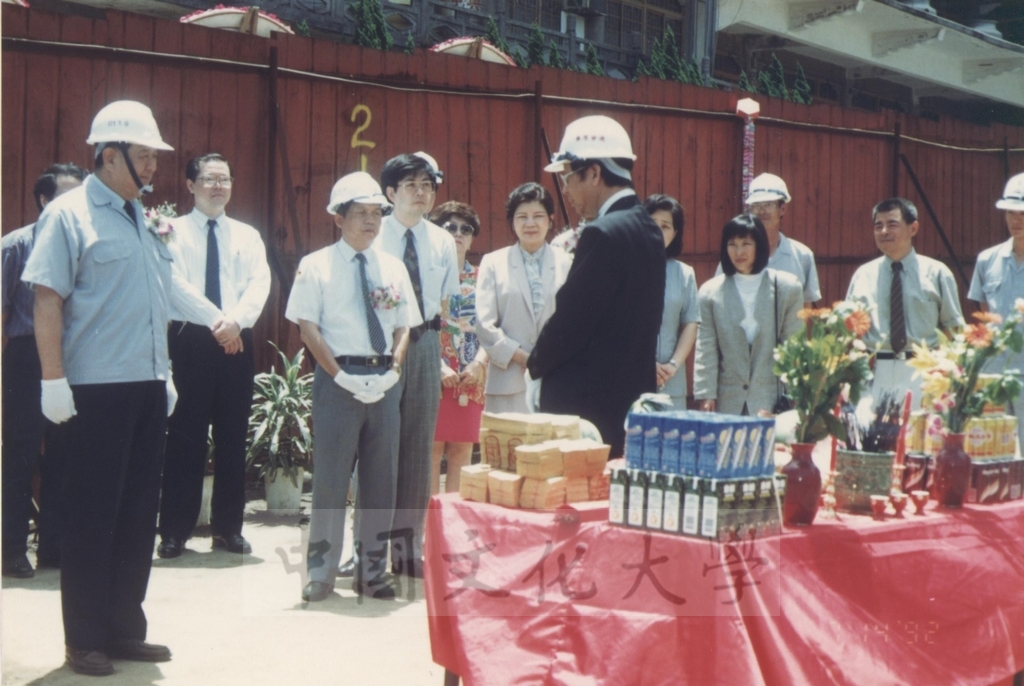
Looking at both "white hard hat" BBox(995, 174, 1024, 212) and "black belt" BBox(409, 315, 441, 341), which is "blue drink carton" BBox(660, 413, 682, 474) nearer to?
"black belt" BBox(409, 315, 441, 341)

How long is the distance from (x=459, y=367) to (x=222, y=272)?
140 cm

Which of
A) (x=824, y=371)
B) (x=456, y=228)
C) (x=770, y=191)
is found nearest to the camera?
(x=824, y=371)

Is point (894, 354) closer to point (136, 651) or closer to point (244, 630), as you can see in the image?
point (244, 630)

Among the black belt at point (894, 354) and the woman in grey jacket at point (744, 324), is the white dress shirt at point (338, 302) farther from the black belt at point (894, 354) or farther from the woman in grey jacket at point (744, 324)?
the black belt at point (894, 354)

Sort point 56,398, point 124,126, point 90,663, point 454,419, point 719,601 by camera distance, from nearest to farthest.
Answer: point 719,601 < point 56,398 < point 90,663 < point 124,126 < point 454,419

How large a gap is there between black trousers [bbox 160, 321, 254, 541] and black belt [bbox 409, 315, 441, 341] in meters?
1.15

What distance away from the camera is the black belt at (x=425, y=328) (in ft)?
20.2

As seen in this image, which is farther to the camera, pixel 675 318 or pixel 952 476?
pixel 675 318

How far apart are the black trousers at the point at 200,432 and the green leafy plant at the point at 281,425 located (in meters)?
0.71

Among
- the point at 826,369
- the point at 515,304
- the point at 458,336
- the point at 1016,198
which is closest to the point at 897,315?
the point at 1016,198

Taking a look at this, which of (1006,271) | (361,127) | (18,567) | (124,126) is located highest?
(361,127)

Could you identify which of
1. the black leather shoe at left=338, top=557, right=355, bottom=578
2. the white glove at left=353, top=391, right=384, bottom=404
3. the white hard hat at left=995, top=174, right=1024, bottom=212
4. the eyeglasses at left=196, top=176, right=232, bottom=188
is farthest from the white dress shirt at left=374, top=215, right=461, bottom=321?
the white hard hat at left=995, top=174, right=1024, bottom=212

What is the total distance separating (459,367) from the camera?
22.6ft

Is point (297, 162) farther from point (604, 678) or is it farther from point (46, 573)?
point (604, 678)
